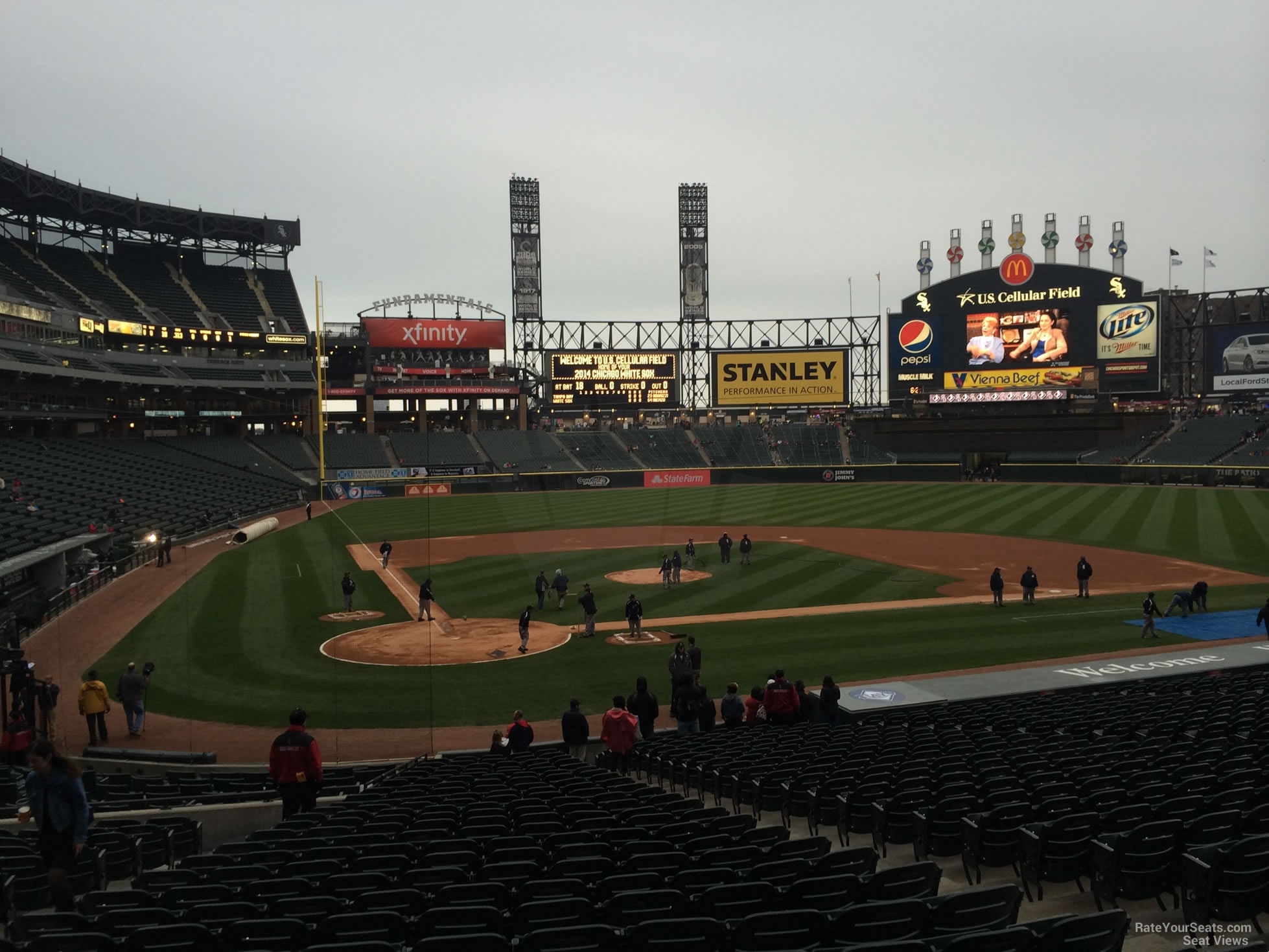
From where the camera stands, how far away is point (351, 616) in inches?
1046

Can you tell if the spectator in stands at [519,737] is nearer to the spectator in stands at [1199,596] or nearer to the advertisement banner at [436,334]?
the spectator in stands at [1199,596]

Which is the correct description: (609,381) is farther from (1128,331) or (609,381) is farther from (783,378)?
(1128,331)

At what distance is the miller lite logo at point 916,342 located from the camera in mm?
80750

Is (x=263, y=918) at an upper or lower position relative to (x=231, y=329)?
lower

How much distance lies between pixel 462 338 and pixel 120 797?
8077cm

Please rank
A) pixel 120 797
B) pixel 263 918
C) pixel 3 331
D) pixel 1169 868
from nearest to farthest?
1. pixel 263 918
2. pixel 1169 868
3. pixel 120 797
4. pixel 3 331

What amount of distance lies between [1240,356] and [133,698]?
283 feet

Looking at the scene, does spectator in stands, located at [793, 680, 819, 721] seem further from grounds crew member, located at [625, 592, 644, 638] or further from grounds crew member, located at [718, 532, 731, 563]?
grounds crew member, located at [718, 532, 731, 563]

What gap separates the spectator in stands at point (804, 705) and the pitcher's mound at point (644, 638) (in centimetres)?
818

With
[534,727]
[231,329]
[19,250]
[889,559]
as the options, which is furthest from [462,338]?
[534,727]

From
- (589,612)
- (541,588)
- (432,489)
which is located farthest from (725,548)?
(432,489)

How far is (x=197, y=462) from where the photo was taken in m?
59.2

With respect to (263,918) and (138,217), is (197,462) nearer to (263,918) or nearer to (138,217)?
(138,217)

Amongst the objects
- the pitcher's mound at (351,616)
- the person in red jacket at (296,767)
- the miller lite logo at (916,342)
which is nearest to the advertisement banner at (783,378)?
the miller lite logo at (916,342)
